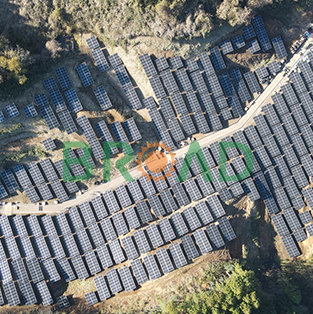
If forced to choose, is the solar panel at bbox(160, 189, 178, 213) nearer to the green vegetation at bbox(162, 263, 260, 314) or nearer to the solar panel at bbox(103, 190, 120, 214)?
the solar panel at bbox(103, 190, 120, 214)

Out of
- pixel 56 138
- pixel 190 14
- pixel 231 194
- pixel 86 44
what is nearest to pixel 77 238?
pixel 56 138

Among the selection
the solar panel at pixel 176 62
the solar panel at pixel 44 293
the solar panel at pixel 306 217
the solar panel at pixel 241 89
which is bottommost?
the solar panel at pixel 306 217

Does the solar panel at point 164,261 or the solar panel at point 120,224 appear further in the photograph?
the solar panel at point 120,224

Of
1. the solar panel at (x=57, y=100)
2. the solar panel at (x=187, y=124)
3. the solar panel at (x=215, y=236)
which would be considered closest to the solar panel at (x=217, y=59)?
the solar panel at (x=187, y=124)

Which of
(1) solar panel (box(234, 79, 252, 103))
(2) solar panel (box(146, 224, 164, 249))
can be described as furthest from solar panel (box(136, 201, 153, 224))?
(1) solar panel (box(234, 79, 252, 103))

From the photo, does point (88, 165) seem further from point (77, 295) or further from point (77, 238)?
point (77, 295)

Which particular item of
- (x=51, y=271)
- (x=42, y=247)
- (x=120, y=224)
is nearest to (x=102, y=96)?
(x=120, y=224)

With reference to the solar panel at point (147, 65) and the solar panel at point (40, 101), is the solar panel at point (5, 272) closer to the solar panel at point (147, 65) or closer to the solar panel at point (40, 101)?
Result: the solar panel at point (40, 101)
